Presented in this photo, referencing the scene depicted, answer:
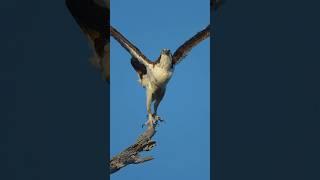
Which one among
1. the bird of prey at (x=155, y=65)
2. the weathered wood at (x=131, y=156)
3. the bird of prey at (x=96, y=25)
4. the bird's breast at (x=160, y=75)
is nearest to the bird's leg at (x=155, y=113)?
the bird of prey at (x=155, y=65)

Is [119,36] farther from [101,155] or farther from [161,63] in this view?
[101,155]

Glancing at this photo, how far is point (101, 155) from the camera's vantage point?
2969 mm

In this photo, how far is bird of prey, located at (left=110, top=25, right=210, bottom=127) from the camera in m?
3.66

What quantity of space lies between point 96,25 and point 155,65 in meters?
0.66

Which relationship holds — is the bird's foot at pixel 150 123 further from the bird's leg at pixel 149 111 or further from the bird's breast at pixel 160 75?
the bird's breast at pixel 160 75

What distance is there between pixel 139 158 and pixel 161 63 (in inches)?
31.2

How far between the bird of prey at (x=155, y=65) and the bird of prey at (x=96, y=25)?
215 mm

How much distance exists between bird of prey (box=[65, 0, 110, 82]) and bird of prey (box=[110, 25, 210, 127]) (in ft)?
0.71

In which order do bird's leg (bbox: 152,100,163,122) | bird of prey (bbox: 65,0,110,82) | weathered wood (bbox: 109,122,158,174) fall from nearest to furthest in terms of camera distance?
1. bird of prey (bbox: 65,0,110,82)
2. weathered wood (bbox: 109,122,158,174)
3. bird's leg (bbox: 152,100,163,122)
